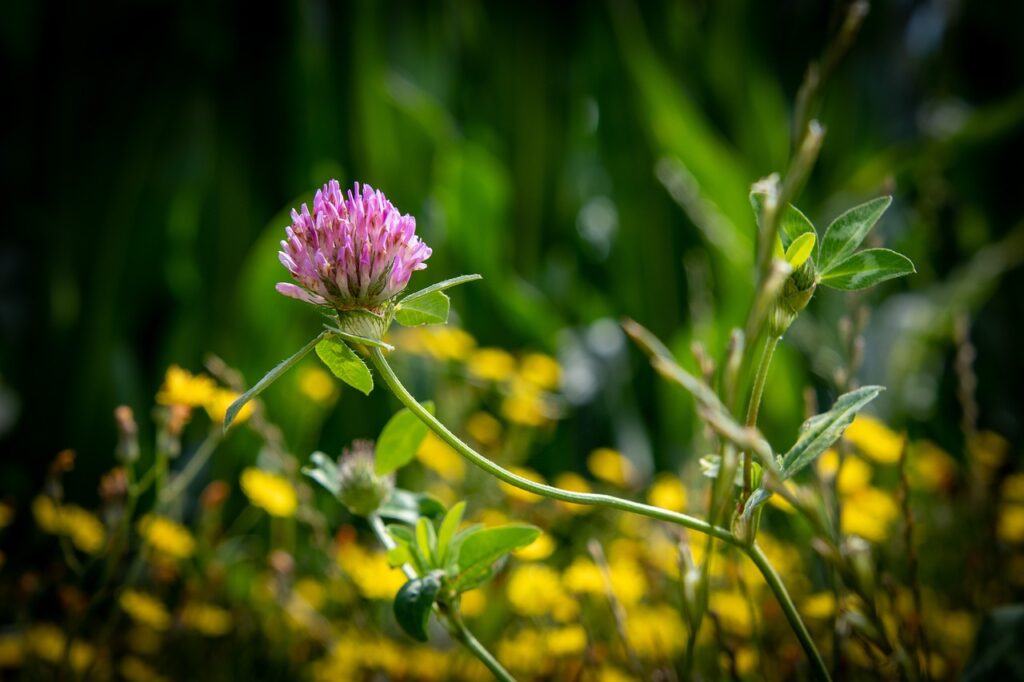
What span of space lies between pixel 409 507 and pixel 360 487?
0.05m

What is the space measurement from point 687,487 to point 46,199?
3.82 feet

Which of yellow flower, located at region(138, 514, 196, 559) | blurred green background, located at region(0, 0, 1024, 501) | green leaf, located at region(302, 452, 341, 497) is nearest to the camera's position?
green leaf, located at region(302, 452, 341, 497)

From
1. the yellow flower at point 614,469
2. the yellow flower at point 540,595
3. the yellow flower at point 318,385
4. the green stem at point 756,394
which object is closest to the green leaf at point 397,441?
the green stem at point 756,394

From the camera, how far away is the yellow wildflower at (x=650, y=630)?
0.64m

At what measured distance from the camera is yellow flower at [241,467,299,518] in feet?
2.02

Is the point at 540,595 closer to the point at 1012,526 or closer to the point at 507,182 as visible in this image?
the point at 1012,526

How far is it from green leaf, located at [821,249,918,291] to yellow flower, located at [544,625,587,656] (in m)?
0.32

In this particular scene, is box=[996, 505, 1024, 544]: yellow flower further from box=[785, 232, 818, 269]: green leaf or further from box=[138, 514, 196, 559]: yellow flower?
box=[138, 514, 196, 559]: yellow flower

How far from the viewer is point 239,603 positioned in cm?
90

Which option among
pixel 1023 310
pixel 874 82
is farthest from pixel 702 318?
pixel 874 82

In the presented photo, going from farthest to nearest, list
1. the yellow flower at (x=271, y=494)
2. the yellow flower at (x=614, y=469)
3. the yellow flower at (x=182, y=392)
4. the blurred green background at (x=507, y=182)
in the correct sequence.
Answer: the blurred green background at (x=507, y=182) < the yellow flower at (x=614, y=469) < the yellow flower at (x=271, y=494) < the yellow flower at (x=182, y=392)

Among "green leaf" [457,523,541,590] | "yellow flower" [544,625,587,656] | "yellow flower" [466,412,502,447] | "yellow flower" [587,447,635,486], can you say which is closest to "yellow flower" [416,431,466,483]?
"yellow flower" [466,412,502,447]

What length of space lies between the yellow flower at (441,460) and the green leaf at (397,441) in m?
0.44

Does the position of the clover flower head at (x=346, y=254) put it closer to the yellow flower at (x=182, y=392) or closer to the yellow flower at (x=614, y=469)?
the yellow flower at (x=182, y=392)
